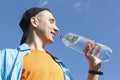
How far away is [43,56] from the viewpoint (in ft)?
19.0

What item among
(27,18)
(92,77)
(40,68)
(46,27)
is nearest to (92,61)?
(92,77)

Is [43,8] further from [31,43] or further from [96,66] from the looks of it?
[96,66]

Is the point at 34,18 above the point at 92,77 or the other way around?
above

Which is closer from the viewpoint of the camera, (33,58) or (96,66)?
(33,58)

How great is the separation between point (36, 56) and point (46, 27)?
0.60m

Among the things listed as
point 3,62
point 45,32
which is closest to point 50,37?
point 45,32

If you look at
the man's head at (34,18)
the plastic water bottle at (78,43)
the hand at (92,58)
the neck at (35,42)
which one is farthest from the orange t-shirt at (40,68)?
the plastic water bottle at (78,43)

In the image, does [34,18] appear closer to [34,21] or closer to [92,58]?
[34,21]

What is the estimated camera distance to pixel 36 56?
5719 millimetres

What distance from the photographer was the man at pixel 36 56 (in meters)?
5.41

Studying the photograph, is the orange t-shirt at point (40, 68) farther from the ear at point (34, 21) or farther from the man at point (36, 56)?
the ear at point (34, 21)

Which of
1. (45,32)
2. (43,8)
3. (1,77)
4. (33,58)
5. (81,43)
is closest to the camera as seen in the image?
(1,77)

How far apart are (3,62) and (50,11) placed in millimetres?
1498

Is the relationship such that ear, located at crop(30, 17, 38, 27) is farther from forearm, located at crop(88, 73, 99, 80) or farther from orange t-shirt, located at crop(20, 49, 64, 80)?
forearm, located at crop(88, 73, 99, 80)
